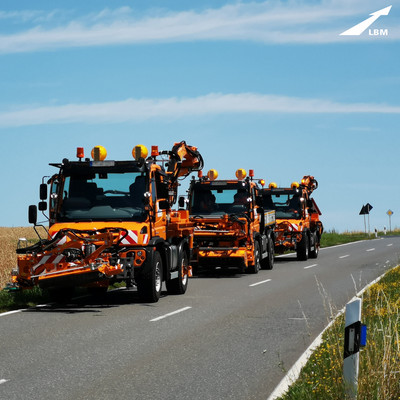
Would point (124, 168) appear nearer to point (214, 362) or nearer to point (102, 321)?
point (102, 321)

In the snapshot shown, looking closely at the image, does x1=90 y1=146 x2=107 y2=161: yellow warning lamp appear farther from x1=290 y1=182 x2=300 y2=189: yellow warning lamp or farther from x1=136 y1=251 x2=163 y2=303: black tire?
x1=290 y1=182 x2=300 y2=189: yellow warning lamp

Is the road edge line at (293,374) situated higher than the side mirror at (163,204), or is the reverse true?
the side mirror at (163,204)

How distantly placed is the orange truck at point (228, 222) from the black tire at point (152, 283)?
7.34m

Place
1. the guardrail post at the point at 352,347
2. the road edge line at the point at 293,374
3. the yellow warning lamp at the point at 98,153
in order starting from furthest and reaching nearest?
the yellow warning lamp at the point at 98,153
the road edge line at the point at 293,374
the guardrail post at the point at 352,347

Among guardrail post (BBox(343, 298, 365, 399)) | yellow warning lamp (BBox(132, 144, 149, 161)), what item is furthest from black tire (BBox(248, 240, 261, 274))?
guardrail post (BBox(343, 298, 365, 399))

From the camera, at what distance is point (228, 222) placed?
22922 mm

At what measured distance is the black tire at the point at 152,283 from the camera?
1481cm

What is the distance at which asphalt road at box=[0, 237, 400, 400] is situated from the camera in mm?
7492

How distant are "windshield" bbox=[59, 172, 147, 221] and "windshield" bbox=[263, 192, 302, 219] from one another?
1639cm

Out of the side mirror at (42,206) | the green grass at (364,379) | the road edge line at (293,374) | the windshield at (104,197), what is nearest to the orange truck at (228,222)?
the windshield at (104,197)

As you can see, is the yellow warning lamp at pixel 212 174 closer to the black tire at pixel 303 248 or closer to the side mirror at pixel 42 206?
the black tire at pixel 303 248

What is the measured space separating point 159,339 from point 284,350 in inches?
72.1

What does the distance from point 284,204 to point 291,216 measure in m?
0.59

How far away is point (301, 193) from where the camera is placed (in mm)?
31547
